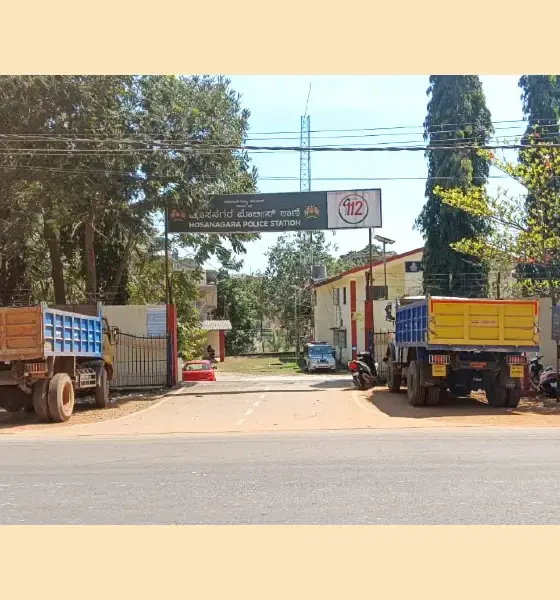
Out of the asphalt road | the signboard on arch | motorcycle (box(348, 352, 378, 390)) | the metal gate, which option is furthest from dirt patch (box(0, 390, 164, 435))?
motorcycle (box(348, 352, 378, 390))

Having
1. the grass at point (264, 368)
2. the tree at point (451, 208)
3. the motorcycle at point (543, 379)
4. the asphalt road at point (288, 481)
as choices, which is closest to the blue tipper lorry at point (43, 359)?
the asphalt road at point (288, 481)

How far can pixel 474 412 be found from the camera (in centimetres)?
1561

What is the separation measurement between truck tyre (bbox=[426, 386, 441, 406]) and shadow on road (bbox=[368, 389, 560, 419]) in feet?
0.43

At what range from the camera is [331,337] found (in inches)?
1906

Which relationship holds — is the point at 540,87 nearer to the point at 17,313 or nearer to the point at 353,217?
the point at 353,217

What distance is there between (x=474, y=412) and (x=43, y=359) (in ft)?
32.2

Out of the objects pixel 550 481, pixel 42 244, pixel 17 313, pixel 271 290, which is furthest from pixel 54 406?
pixel 271 290

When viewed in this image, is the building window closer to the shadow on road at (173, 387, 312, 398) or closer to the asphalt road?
the shadow on road at (173, 387, 312, 398)

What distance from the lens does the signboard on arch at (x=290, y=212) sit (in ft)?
76.7


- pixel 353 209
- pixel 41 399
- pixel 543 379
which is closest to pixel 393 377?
pixel 543 379

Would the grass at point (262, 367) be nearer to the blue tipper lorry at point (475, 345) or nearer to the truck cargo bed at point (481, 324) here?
the blue tipper lorry at point (475, 345)

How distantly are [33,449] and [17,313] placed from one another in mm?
4306

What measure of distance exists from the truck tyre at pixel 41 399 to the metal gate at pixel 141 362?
8.30 meters

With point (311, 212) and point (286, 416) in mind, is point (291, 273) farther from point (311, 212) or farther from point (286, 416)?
point (286, 416)
